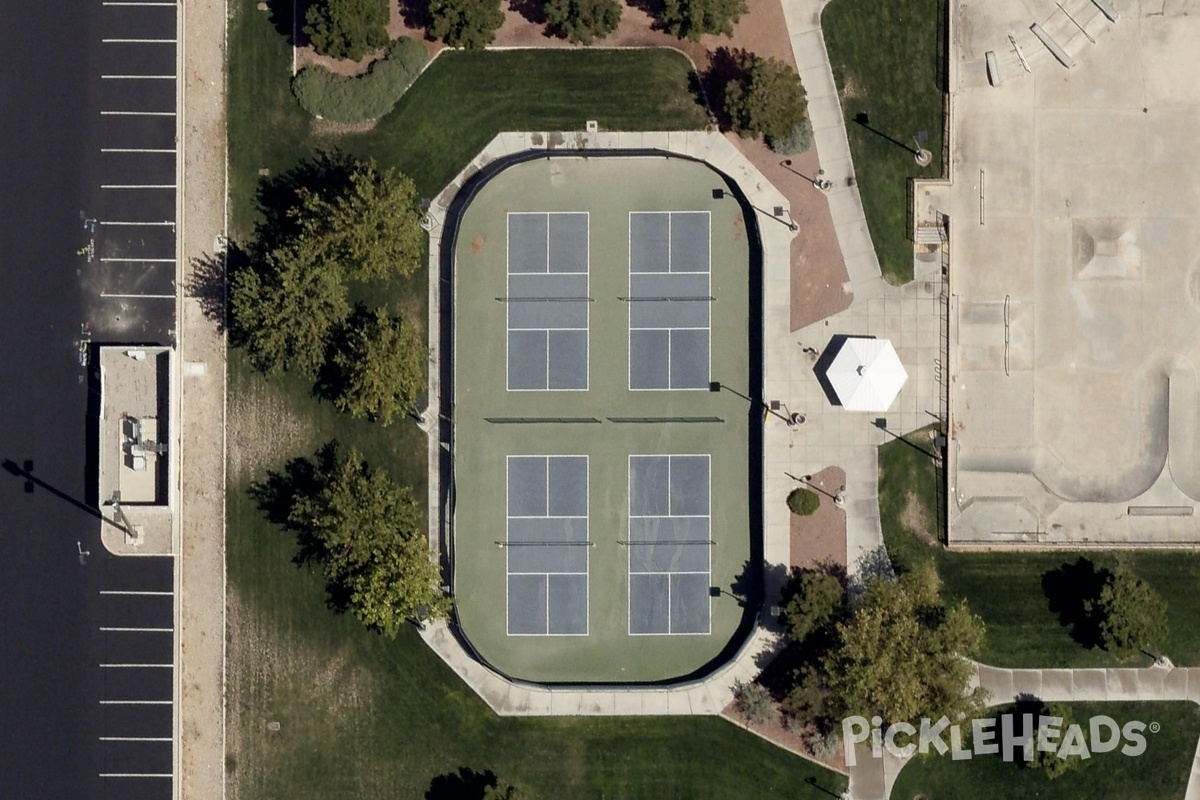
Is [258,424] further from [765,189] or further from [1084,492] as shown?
[1084,492]

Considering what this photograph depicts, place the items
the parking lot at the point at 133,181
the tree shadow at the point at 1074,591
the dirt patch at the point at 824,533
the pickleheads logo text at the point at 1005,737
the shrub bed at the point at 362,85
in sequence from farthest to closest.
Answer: the parking lot at the point at 133,181 → the dirt patch at the point at 824,533 → the tree shadow at the point at 1074,591 → the shrub bed at the point at 362,85 → the pickleheads logo text at the point at 1005,737

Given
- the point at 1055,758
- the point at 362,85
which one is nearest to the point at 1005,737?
the point at 1055,758

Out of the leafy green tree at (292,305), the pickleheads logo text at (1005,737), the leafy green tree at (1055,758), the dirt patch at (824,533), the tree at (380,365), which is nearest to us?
the tree at (380,365)

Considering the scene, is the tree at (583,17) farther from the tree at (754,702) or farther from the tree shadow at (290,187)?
the tree at (754,702)

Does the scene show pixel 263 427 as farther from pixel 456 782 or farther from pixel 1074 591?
pixel 1074 591

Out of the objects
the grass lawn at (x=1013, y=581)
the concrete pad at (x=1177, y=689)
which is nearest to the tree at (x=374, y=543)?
the grass lawn at (x=1013, y=581)

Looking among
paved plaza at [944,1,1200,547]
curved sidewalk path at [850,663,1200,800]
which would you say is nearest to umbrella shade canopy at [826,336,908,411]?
paved plaza at [944,1,1200,547]

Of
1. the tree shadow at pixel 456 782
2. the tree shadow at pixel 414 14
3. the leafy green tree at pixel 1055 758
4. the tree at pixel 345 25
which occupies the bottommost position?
the tree shadow at pixel 456 782
